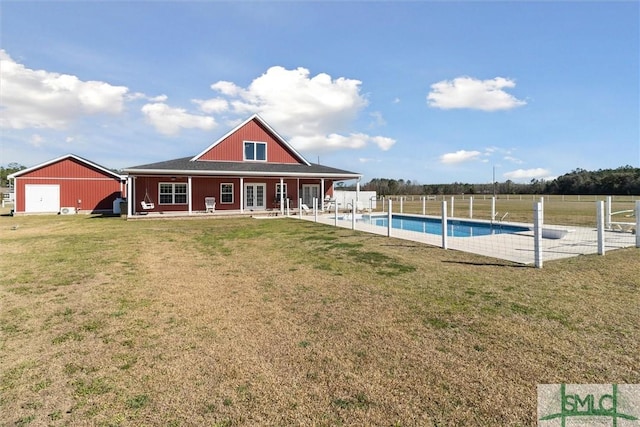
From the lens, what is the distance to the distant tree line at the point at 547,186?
65.2m

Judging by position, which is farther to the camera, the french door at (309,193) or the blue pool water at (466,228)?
the french door at (309,193)

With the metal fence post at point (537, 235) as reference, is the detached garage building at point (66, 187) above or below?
above

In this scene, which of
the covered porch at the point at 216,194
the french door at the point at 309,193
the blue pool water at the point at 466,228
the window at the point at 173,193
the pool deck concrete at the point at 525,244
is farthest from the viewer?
the french door at the point at 309,193

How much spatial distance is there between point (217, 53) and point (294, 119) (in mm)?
19175

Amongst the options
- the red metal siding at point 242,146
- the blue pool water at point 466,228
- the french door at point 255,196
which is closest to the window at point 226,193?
the french door at point 255,196

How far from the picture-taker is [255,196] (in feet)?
79.8

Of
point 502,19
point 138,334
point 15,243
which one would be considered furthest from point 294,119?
point 138,334

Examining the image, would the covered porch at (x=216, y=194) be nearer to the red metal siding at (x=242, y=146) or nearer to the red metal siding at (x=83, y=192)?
the red metal siding at (x=242, y=146)

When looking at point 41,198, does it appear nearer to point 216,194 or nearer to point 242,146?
point 216,194

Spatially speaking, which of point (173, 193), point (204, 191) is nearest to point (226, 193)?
point (204, 191)

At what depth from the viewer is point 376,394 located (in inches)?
101

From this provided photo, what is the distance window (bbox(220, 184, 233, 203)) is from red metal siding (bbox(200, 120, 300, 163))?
2376 mm

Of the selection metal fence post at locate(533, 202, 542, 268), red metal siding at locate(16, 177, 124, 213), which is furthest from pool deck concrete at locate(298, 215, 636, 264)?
red metal siding at locate(16, 177, 124, 213)

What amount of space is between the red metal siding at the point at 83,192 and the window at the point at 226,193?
427 inches
